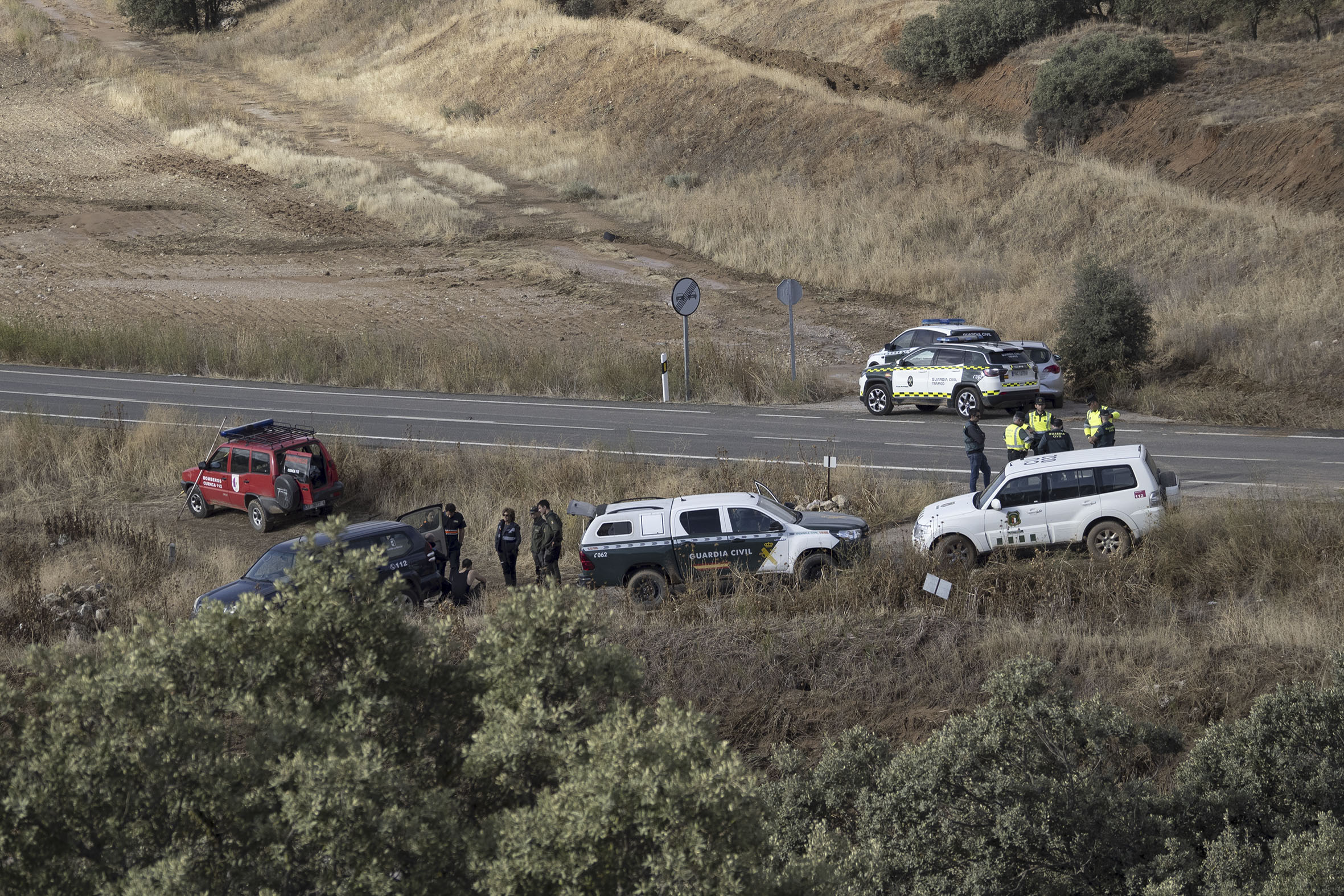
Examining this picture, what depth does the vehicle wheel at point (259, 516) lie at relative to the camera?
19781 millimetres

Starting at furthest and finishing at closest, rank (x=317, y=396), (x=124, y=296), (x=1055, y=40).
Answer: (x=1055, y=40), (x=124, y=296), (x=317, y=396)

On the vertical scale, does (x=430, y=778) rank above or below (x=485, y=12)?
below

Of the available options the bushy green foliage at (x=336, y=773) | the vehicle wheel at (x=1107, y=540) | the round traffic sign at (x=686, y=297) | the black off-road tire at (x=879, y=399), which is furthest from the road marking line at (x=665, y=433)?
the bushy green foliage at (x=336, y=773)

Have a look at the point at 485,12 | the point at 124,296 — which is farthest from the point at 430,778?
the point at 485,12

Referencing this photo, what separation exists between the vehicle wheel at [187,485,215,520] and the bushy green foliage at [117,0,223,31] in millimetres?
67169

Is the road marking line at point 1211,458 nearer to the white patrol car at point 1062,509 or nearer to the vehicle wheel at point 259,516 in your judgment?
the white patrol car at point 1062,509

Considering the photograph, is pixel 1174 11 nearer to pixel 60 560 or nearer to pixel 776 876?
pixel 60 560

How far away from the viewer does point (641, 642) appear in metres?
13.3

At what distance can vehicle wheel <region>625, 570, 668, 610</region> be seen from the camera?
14.8 m

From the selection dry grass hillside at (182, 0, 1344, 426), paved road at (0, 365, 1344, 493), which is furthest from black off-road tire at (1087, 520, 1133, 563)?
dry grass hillside at (182, 0, 1344, 426)

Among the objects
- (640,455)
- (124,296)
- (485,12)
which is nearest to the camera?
(640,455)

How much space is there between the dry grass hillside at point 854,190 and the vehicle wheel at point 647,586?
14.6 meters

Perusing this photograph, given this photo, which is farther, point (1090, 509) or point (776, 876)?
point (1090, 509)

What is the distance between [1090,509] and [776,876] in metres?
10.6
